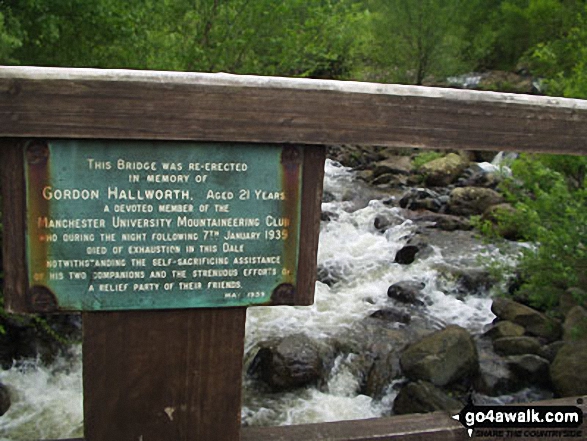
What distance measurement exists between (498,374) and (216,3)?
720cm

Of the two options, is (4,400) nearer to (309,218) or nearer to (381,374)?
(381,374)

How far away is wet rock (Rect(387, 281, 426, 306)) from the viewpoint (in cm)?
894

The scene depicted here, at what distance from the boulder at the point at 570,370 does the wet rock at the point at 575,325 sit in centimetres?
10

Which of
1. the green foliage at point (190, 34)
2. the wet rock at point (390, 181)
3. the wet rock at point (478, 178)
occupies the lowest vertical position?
the wet rock at point (390, 181)

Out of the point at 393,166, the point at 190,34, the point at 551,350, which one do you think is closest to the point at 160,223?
the point at 551,350

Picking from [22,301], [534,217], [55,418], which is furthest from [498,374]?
[22,301]

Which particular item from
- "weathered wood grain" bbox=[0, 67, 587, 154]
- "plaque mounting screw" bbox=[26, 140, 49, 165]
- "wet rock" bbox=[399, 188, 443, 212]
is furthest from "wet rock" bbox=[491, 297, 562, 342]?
"plaque mounting screw" bbox=[26, 140, 49, 165]

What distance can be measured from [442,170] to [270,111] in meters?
15.0

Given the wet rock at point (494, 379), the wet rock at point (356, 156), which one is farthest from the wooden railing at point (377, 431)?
the wet rock at point (356, 156)

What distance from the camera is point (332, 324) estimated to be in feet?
26.5

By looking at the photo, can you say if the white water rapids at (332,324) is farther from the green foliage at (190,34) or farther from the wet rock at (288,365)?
the green foliage at (190,34)

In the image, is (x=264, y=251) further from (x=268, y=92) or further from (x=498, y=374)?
(x=498, y=374)

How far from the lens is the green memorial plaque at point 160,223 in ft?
6.03

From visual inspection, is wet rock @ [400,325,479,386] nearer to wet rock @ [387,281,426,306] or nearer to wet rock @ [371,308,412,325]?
wet rock @ [371,308,412,325]
